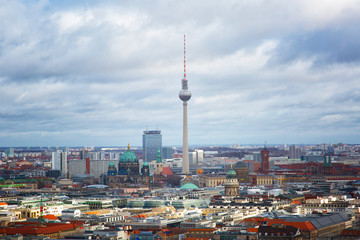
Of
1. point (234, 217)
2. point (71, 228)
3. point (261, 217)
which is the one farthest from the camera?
point (234, 217)

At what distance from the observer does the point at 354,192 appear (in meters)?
184

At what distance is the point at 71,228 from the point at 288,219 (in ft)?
86.3

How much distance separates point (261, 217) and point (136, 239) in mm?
23800

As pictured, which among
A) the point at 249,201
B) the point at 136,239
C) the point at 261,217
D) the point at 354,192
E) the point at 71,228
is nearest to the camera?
the point at 136,239

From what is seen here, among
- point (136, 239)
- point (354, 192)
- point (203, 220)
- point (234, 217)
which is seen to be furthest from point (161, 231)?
point (354, 192)

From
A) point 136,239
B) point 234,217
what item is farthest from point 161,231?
point 234,217

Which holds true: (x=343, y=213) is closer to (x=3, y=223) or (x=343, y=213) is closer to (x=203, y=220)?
(x=203, y=220)

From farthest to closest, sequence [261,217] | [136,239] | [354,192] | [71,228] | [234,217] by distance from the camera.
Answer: [354,192] → [234,217] → [261,217] → [71,228] → [136,239]

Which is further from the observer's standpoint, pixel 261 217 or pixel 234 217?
pixel 234 217

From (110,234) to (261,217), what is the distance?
83.0 feet

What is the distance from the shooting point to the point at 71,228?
11569cm

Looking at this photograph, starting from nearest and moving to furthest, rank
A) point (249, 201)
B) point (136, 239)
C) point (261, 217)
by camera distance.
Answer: point (136, 239) < point (261, 217) < point (249, 201)

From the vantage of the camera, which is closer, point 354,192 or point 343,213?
point 343,213

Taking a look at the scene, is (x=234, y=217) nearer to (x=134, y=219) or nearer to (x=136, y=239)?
(x=134, y=219)
